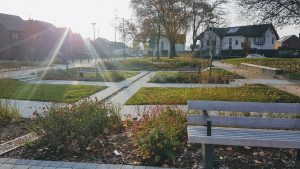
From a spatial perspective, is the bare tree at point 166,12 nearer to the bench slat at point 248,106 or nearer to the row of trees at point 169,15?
the row of trees at point 169,15

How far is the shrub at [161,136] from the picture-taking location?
5113mm

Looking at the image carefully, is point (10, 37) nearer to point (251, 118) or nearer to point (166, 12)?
point (166, 12)

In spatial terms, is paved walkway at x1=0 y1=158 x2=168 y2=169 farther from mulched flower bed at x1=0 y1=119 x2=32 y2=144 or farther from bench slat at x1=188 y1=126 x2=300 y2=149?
mulched flower bed at x1=0 y1=119 x2=32 y2=144

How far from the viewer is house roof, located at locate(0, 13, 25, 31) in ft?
158

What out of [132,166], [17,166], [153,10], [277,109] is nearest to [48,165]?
[17,166]

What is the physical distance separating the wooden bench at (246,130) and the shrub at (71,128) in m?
1.84

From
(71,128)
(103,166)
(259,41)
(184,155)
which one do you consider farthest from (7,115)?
(259,41)

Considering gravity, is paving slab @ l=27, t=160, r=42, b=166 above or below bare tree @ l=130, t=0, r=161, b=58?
below

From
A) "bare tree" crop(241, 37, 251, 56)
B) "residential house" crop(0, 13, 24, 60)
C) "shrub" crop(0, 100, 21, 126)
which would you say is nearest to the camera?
"shrub" crop(0, 100, 21, 126)

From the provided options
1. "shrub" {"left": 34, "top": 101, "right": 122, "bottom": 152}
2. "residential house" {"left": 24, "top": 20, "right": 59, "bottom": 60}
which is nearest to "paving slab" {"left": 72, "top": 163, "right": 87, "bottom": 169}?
"shrub" {"left": 34, "top": 101, "right": 122, "bottom": 152}

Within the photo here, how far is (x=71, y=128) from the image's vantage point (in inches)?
228

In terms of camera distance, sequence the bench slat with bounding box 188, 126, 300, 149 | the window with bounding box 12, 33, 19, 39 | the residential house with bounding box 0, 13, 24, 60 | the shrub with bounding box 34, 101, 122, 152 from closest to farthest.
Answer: the bench slat with bounding box 188, 126, 300, 149
the shrub with bounding box 34, 101, 122, 152
the residential house with bounding box 0, 13, 24, 60
the window with bounding box 12, 33, 19, 39

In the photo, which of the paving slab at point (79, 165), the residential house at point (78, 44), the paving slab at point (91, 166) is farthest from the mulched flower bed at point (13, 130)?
the residential house at point (78, 44)

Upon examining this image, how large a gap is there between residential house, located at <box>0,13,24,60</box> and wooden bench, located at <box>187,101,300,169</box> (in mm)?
48777
